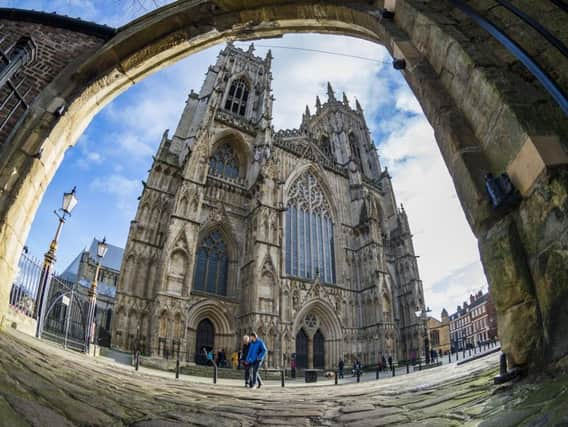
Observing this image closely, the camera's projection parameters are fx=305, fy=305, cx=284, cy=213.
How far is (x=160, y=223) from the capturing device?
17.9 meters

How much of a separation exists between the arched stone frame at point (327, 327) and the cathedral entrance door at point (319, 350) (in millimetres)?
240

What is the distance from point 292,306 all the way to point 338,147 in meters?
19.1

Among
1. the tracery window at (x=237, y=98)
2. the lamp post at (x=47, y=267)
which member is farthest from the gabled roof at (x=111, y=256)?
the lamp post at (x=47, y=267)

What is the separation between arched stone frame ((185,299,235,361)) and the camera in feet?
54.5

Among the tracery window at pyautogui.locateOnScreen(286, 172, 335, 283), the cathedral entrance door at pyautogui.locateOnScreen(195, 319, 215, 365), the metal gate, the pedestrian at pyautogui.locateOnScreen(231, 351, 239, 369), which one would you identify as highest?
the tracery window at pyautogui.locateOnScreen(286, 172, 335, 283)

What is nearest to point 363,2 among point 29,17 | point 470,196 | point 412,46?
point 412,46

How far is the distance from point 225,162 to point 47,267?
655 inches

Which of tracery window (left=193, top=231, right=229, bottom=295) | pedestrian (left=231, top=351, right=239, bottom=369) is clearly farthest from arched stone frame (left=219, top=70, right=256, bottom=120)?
pedestrian (left=231, top=351, right=239, bottom=369)

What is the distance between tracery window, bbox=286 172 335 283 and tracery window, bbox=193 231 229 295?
4448mm

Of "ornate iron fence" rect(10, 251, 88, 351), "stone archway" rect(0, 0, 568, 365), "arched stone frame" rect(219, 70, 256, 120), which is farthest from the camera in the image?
"arched stone frame" rect(219, 70, 256, 120)

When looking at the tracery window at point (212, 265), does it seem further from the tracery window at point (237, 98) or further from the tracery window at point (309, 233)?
the tracery window at point (237, 98)

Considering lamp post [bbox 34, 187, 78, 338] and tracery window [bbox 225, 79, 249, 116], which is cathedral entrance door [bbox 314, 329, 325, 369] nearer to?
lamp post [bbox 34, 187, 78, 338]

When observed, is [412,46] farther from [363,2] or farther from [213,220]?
[213,220]

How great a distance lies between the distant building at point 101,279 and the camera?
20.6 meters
